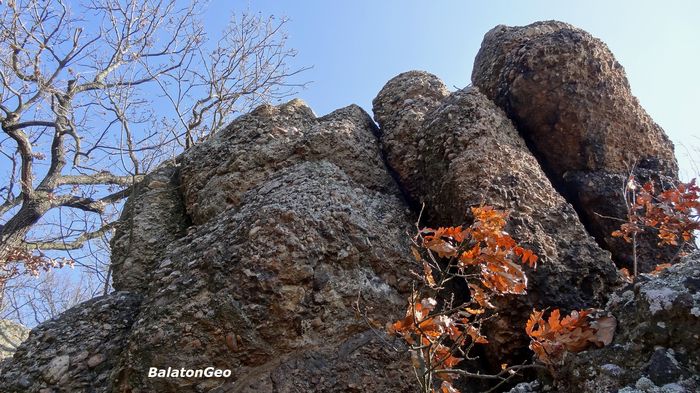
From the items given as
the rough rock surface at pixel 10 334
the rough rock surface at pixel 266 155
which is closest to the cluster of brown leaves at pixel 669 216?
the rough rock surface at pixel 266 155

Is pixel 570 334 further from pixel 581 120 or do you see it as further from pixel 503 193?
pixel 581 120

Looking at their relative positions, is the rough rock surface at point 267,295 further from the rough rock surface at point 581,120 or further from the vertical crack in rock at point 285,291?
the rough rock surface at point 581,120

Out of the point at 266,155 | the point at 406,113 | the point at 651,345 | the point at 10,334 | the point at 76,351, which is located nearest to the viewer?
the point at 651,345

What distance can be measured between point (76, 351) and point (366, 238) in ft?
6.34

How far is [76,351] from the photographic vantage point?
10.8 feet

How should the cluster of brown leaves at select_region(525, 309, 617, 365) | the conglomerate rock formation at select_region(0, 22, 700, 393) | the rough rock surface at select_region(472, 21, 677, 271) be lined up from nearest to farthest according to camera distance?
the cluster of brown leaves at select_region(525, 309, 617, 365) < the conglomerate rock formation at select_region(0, 22, 700, 393) < the rough rock surface at select_region(472, 21, 677, 271)

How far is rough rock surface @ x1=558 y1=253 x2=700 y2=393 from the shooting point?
186cm

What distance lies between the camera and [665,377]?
1850 mm

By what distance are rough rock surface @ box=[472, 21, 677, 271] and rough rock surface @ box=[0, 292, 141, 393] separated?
327cm

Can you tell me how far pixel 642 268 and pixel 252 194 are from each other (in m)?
2.78

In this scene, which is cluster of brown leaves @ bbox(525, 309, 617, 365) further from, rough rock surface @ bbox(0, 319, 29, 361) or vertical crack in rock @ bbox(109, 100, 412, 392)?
rough rock surface @ bbox(0, 319, 29, 361)

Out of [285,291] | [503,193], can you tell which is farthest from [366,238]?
[503,193]

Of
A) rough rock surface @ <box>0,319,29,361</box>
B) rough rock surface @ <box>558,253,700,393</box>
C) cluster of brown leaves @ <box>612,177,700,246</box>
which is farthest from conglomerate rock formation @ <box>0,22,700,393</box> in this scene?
rough rock surface @ <box>0,319,29,361</box>

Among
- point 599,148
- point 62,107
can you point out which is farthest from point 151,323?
point 62,107
